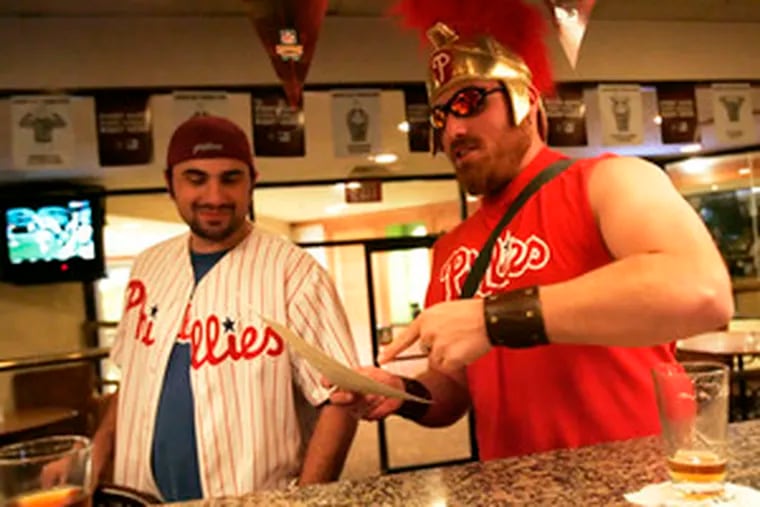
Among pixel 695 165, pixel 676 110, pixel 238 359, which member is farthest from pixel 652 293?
pixel 695 165

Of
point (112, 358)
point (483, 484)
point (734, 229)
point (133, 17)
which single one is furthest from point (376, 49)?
point (734, 229)

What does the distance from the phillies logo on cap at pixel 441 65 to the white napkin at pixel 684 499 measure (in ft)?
3.47

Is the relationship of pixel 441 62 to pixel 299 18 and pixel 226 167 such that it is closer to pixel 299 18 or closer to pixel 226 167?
pixel 299 18

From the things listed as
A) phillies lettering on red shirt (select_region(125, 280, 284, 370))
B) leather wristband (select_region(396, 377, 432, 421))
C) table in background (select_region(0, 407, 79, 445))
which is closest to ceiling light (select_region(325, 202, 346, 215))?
table in background (select_region(0, 407, 79, 445))

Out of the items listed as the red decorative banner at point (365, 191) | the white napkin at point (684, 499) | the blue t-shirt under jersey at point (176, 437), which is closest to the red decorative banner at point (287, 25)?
the blue t-shirt under jersey at point (176, 437)

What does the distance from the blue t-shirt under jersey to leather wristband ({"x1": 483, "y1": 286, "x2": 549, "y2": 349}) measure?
1.02 meters

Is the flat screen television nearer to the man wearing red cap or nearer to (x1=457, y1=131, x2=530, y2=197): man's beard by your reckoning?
the man wearing red cap

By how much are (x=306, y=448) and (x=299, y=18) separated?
1211mm

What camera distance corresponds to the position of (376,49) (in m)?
4.44

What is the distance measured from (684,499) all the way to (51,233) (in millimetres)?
6738

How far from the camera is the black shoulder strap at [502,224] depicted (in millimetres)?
1570

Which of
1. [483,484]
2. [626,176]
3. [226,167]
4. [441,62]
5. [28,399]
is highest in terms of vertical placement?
[441,62]

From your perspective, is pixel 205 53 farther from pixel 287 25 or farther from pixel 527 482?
pixel 527 482

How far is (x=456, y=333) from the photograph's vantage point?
1142 millimetres
